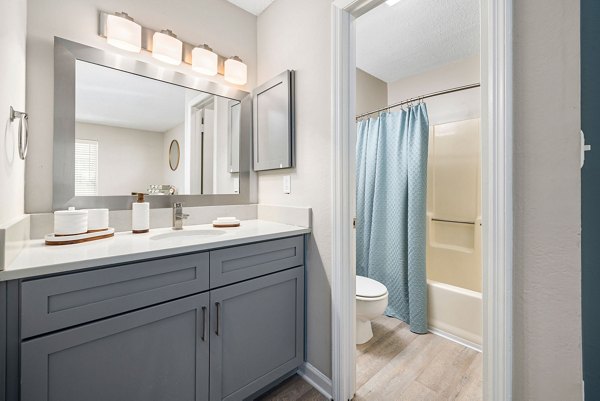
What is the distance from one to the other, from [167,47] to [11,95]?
2.66 feet

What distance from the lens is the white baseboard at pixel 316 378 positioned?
4.69ft

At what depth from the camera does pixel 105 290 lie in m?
0.90

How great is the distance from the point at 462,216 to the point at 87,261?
9.55 ft

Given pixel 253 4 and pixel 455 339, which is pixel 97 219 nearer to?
pixel 253 4

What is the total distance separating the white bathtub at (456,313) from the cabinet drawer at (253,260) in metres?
1.24

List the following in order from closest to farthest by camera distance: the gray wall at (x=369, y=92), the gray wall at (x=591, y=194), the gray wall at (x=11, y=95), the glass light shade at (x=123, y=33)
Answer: the gray wall at (x=591, y=194)
the gray wall at (x=11, y=95)
the glass light shade at (x=123, y=33)
the gray wall at (x=369, y=92)

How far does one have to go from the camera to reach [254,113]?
1.92 m

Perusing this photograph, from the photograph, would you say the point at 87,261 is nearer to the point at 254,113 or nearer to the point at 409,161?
the point at 254,113

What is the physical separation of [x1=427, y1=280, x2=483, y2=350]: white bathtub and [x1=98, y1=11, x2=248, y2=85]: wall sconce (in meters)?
2.17

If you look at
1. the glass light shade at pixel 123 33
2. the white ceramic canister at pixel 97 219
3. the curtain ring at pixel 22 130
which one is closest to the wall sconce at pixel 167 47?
the glass light shade at pixel 123 33

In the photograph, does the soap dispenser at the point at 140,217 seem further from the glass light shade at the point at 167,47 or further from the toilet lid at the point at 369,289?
the toilet lid at the point at 369,289

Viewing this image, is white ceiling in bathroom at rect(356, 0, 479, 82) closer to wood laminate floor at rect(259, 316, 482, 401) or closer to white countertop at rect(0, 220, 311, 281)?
white countertop at rect(0, 220, 311, 281)

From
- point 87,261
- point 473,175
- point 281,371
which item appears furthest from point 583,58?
point 473,175

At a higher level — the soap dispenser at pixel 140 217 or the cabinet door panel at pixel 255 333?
the soap dispenser at pixel 140 217
